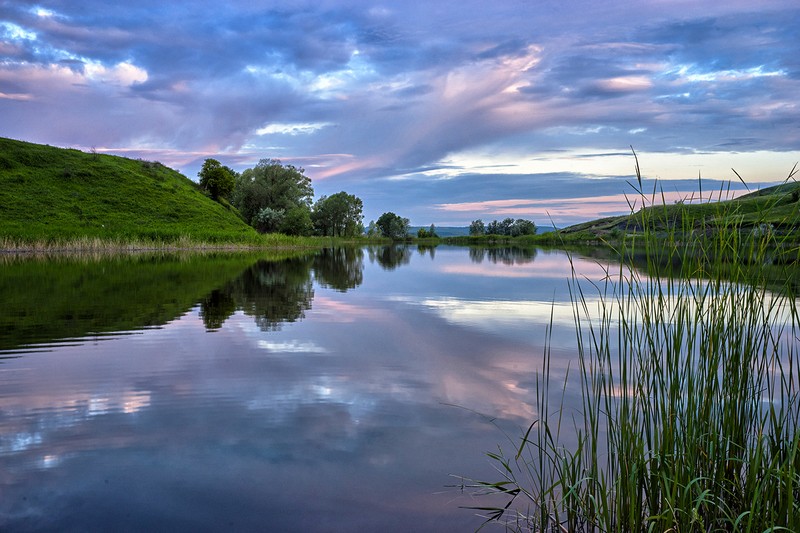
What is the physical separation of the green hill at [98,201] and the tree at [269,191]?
9.80 m

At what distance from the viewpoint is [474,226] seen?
137 meters

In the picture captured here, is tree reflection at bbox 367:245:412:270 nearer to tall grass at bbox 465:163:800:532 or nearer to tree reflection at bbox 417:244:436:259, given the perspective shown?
tree reflection at bbox 417:244:436:259

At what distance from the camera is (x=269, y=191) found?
8306 centimetres

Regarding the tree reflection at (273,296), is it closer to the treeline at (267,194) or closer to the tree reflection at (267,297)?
the tree reflection at (267,297)

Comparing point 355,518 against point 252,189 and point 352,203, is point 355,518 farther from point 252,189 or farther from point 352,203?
point 352,203

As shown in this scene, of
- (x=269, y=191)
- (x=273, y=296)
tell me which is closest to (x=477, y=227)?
(x=269, y=191)

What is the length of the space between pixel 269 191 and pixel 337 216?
3194 centimetres

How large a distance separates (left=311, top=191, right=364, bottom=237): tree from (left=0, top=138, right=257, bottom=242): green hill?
39.8 metres

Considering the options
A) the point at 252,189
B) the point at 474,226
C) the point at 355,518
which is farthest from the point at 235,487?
the point at 474,226

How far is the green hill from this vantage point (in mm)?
51750

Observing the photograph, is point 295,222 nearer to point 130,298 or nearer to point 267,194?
point 267,194

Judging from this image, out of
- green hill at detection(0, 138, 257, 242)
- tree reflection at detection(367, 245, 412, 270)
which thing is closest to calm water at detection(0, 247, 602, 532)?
tree reflection at detection(367, 245, 412, 270)

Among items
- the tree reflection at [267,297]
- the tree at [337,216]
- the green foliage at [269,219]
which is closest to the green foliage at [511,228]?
the tree at [337,216]

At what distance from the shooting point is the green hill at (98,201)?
170 feet
